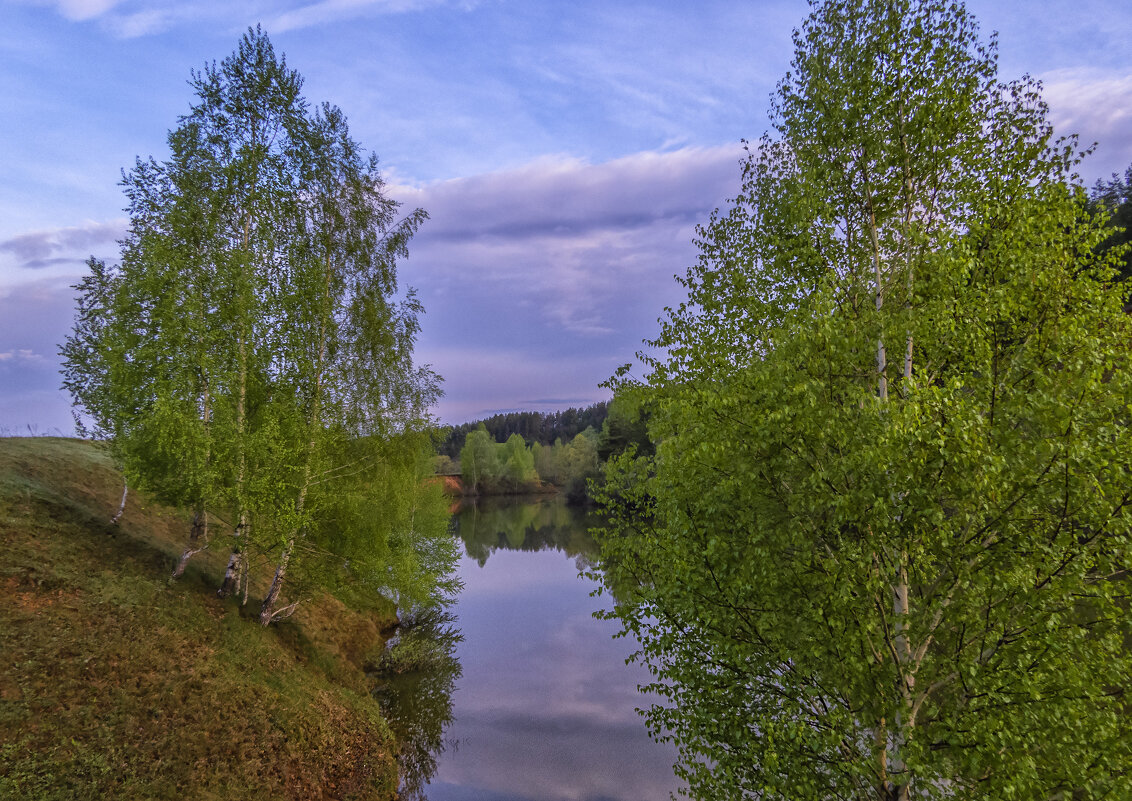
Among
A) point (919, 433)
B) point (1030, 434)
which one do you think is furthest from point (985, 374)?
point (919, 433)

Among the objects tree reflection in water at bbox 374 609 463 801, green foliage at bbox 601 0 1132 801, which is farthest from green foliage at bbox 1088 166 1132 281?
tree reflection in water at bbox 374 609 463 801

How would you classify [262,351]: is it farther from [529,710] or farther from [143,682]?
[529,710]

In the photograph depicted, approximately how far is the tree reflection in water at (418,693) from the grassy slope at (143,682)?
121cm

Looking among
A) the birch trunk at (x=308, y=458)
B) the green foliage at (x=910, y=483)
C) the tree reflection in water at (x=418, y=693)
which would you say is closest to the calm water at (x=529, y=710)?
the tree reflection in water at (x=418, y=693)

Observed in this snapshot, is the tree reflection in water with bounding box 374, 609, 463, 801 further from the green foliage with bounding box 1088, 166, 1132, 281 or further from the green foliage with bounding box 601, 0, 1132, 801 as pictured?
the green foliage with bounding box 1088, 166, 1132, 281

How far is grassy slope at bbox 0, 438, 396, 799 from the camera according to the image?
9.25 m

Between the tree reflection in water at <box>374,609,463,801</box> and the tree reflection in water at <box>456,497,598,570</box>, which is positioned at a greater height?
the tree reflection in water at <box>374,609,463,801</box>

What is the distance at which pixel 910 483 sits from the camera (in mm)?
6117

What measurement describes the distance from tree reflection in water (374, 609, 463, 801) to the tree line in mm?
3914

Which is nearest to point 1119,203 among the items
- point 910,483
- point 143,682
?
point 910,483

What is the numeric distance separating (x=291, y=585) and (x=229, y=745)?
9096 millimetres

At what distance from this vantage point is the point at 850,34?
895 cm

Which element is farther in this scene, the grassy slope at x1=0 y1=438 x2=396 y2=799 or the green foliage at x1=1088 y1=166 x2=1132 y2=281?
the green foliage at x1=1088 y1=166 x2=1132 y2=281

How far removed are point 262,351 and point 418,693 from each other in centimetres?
1360
